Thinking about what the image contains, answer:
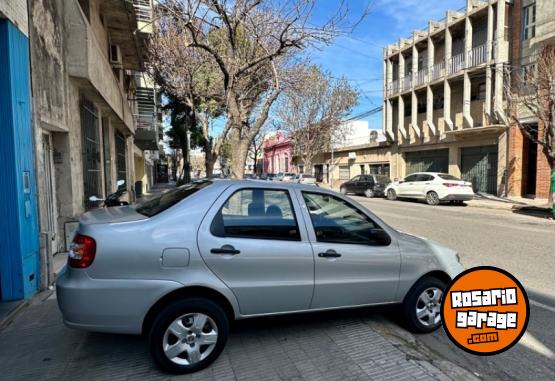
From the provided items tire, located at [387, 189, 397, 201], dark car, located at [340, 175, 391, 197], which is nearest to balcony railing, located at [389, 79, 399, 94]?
dark car, located at [340, 175, 391, 197]

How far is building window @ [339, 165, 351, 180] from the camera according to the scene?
34.4 metres

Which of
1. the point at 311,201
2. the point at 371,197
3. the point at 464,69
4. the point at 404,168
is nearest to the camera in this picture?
the point at 311,201

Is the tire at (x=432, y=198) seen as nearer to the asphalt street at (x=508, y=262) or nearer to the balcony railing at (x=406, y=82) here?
the asphalt street at (x=508, y=262)

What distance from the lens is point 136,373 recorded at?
9.22ft

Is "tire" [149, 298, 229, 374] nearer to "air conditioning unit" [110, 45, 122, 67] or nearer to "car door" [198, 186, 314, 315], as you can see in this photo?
"car door" [198, 186, 314, 315]

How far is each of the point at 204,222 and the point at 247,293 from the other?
2.27 ft

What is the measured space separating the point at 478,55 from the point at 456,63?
5.19 ft

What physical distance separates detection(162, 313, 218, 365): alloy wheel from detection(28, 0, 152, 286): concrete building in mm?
2983

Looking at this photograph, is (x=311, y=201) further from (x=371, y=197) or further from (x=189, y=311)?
(x=371, y=197)

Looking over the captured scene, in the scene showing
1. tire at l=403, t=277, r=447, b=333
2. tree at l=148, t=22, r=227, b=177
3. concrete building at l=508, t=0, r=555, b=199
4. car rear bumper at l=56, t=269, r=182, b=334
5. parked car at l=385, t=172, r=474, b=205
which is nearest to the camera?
car rear bumper at l=56, t=269, r=182, b=334

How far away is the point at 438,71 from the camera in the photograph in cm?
2227

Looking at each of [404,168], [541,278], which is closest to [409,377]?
[541,278]

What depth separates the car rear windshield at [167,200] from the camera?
3.08 m

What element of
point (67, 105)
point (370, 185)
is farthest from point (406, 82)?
point (67, 105)
